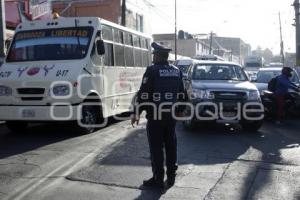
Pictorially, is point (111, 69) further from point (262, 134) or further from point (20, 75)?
point (262, 134)

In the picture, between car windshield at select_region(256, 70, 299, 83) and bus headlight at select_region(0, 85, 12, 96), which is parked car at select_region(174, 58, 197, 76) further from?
bus headlight at select_region(0, 85, 12, 96)

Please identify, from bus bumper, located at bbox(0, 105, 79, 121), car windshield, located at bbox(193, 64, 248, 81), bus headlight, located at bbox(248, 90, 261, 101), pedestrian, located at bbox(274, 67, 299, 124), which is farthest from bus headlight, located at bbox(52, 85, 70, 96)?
pedestrian, located at bbox(274, 67, 299, 124)

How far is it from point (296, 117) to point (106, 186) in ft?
33.2

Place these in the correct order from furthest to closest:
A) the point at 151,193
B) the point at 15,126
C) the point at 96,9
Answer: the point at 96,9 → the point at 15,126 → the point at 151,193

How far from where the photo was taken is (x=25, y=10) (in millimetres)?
23469

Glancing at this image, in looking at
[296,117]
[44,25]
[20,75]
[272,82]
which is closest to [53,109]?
[20,75]

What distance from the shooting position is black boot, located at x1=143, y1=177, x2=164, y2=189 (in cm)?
648

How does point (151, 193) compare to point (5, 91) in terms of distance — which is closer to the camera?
point (151, 193)

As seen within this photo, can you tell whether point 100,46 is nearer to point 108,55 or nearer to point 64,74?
point 108,55

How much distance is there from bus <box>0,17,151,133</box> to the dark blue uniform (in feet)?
13.8

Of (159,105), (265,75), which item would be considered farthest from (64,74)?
(265,75)

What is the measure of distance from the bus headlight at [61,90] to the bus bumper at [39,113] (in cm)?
26

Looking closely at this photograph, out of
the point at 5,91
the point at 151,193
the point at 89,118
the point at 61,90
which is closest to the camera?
the point at 151,193

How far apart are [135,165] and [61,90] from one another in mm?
3243
